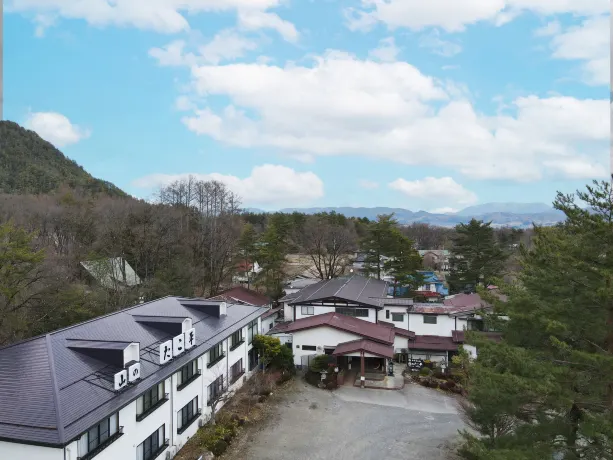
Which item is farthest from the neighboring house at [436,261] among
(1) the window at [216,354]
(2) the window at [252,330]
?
(1) the window at [216,354]

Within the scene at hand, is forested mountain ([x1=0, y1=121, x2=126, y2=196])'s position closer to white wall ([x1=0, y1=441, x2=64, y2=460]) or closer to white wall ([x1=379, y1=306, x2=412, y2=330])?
white wall ([x1=379, y1=306, x2=412, y2=330])

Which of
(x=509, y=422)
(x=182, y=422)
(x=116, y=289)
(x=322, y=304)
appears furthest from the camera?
(x=322, y=304)

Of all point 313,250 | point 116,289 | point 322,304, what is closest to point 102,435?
point 116,289

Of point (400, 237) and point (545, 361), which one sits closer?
point (545, 361)

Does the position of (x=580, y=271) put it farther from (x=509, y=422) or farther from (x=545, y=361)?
(x=509, y=422)

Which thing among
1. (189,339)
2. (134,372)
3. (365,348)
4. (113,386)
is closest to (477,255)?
(365,348)

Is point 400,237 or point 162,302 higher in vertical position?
point 400,237

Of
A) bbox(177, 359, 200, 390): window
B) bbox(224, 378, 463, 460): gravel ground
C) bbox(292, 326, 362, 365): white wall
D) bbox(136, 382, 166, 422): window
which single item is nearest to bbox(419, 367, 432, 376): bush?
bbox(224, 378, 463, 460): gravel ground
